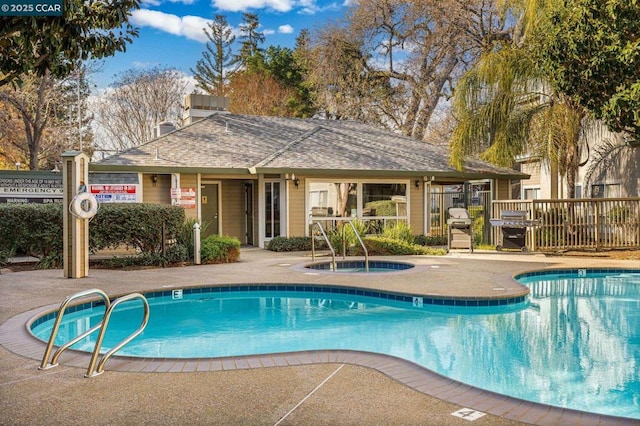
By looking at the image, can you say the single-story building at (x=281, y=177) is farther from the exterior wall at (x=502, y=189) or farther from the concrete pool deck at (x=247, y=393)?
the concrete pool deck at (x=247, y=393)

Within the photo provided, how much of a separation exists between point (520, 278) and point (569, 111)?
22.7 feet

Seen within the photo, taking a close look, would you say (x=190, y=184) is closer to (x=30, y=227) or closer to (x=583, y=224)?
(x=30, y=227)

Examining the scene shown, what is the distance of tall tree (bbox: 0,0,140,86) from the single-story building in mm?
9629

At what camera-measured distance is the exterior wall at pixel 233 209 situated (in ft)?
58.8

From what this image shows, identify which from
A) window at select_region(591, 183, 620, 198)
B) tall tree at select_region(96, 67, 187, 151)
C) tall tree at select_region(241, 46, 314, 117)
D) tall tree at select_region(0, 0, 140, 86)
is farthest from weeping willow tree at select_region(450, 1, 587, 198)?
tall tree at select_region(96, 67, 187, 151)

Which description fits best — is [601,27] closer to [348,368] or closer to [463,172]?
[463,172]

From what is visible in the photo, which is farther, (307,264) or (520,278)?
(307,264)

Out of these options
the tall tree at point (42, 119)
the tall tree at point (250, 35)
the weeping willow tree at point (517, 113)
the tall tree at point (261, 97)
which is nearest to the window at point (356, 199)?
the weeping willow tree at point (517, 113)

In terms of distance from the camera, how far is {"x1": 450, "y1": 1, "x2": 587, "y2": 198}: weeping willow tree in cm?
1590

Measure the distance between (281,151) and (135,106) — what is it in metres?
17.4

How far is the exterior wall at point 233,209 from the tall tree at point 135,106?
1534cm

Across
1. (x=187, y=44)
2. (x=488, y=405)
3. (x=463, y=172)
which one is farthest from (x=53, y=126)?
(x=488, y=405)

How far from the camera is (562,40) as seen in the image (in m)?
13.6

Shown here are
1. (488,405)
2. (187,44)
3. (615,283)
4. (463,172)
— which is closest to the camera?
(488,405)
